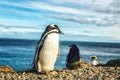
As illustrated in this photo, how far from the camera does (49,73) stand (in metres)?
14.8

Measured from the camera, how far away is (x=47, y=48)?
49.0 feet

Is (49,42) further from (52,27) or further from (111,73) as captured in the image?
(111,73)

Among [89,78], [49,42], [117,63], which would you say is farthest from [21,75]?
[117,63]

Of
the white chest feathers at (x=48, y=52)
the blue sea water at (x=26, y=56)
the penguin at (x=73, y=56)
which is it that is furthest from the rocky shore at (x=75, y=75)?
the blue sea water at (x=26, y=56)

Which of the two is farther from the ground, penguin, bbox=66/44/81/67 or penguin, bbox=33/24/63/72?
penguin, bbox=33/24/63/72

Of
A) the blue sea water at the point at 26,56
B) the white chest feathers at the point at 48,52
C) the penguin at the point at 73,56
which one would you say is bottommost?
the blue sea water at the point at 26,56

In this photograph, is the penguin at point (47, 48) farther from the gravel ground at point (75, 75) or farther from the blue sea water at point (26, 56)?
the blue sea water at point (26, 56)

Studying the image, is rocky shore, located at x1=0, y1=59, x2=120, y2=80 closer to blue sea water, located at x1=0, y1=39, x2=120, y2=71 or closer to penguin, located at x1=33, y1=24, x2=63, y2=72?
penguin, located at x1=33, y1=24, x2=63, y2=72

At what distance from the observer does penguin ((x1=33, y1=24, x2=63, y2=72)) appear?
1488 centimetres

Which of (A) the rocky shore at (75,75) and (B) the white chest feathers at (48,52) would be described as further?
(B) the white chest feathers at (48,52)

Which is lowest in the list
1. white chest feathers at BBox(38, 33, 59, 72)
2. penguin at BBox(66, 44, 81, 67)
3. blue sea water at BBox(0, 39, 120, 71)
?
blue sea water at BBox(0, 39, 120, 71)

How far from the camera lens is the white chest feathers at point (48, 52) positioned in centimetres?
1488

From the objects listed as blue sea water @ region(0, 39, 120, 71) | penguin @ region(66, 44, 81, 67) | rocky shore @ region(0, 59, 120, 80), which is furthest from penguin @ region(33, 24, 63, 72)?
blue sea water @ region(0, 39, 120, 71)

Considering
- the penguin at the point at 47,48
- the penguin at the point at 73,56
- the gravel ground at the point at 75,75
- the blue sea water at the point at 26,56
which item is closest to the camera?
the gravel ground at the point at 75,75
